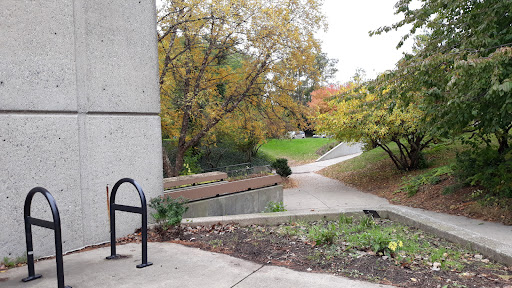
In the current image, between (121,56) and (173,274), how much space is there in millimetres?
3051

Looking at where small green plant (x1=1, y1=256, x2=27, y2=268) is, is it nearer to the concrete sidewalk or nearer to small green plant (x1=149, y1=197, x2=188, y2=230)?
the concrete sidewalk

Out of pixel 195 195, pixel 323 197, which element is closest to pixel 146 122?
pixel 195 195

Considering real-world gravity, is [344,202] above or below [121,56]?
below

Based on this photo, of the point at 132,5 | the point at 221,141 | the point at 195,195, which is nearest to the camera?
the point at 132,5

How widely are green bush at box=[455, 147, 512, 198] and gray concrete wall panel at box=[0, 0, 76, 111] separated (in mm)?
9013

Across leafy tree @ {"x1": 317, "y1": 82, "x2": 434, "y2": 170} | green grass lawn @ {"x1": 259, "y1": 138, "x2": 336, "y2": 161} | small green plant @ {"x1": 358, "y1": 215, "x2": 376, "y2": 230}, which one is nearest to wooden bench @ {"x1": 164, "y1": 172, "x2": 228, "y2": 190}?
small green plant @ {"x1": 358, "y1": 215, "x2": 376, "y2": 230}

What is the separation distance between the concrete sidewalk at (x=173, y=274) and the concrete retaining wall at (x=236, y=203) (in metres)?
3.29

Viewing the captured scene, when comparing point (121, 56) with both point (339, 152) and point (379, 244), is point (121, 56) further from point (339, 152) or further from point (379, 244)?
point (339, 152)

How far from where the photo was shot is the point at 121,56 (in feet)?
16.6

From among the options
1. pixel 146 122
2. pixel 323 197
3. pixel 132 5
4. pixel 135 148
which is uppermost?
pixel 132 5

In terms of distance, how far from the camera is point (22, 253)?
407 centimetres

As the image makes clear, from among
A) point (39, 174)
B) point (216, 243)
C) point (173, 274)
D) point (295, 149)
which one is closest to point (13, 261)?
point (39, 174)

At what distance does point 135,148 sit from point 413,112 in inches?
440

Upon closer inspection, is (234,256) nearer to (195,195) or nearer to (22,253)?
(22,253)
